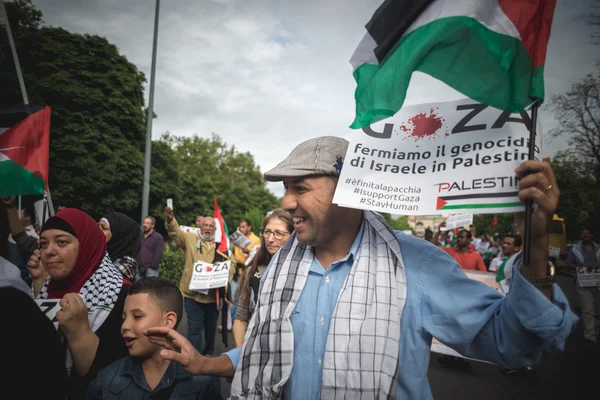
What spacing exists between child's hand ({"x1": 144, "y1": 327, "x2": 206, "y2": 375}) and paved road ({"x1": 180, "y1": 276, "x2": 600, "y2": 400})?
3.44m

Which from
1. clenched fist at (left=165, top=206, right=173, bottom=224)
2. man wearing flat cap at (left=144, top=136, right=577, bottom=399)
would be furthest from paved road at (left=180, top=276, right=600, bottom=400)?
man wearing flat cap at (left=144, top=136, right=577, bottom=399)

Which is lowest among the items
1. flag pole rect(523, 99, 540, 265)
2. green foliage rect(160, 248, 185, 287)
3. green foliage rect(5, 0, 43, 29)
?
green foliage rect(160, 248, 185, 287)

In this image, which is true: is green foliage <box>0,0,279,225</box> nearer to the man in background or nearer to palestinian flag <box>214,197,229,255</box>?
the man in background

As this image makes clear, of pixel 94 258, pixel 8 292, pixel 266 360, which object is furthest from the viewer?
pixel 94 258

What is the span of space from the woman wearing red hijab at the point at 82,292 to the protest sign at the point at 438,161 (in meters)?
1.73

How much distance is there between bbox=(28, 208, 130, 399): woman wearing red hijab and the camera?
201 centimetres

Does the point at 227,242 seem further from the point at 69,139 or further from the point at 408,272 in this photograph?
the point at 69,139

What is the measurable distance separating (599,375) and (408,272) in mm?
6063

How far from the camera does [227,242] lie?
20.5 ft

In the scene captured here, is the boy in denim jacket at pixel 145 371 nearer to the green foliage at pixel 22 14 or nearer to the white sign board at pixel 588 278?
the white sign board at pixel 588 278

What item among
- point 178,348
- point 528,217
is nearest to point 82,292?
point 178,348

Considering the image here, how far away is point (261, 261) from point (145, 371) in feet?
5.59

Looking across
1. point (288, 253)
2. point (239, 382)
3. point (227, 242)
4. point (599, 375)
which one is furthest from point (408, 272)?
point (599, 375)

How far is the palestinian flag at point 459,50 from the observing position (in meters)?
Answer: 1.40
